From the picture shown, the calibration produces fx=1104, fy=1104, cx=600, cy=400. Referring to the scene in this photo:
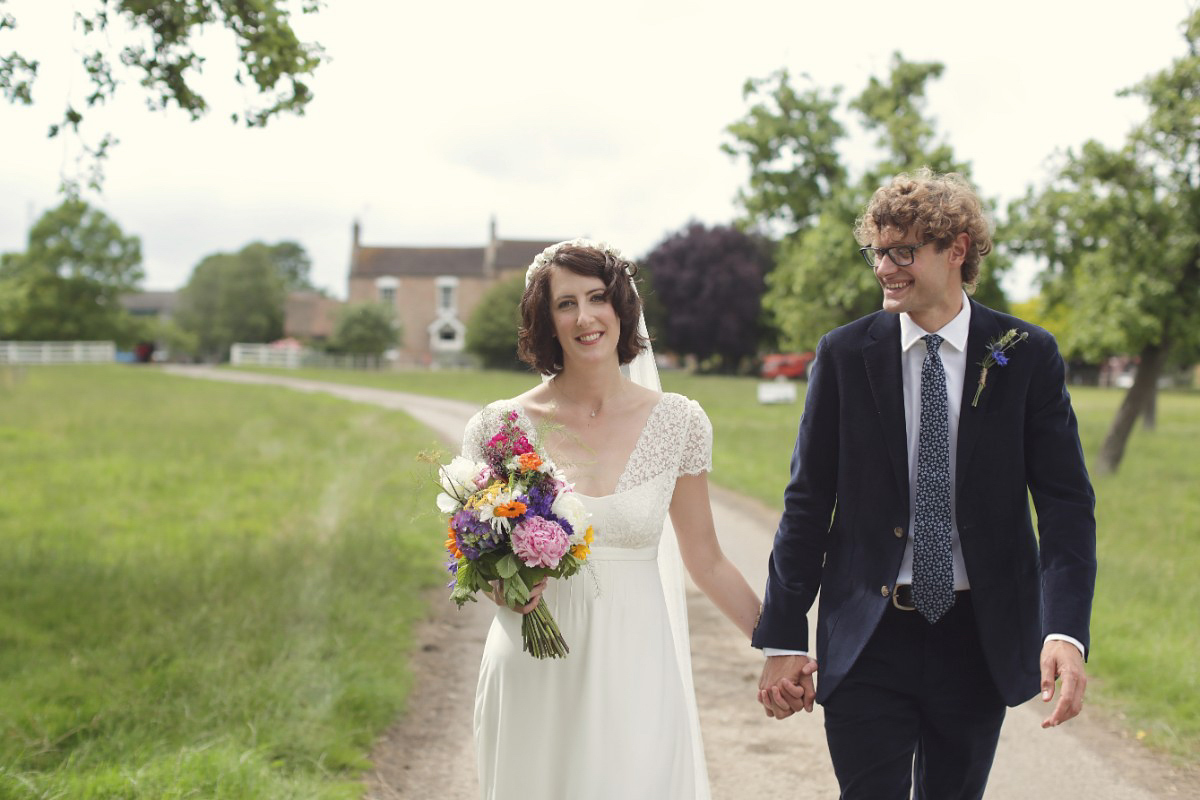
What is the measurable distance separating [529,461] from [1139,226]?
55.8 feet

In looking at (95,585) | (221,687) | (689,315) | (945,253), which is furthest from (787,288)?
(689,315)

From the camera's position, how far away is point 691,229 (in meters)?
73.7

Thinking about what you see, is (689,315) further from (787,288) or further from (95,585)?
(95,585)

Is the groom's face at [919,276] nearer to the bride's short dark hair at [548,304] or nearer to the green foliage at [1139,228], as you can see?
the bride's short dark hair at [548,304]

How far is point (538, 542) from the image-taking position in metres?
3.21

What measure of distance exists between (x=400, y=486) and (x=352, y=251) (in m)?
82.8

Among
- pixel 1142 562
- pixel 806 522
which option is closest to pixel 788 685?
pixel 806 522

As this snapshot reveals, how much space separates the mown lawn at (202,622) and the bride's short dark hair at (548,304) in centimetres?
67

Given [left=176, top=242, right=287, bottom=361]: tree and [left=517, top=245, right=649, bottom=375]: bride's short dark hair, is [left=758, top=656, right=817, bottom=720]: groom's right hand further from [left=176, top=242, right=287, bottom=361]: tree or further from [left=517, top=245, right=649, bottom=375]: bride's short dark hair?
[left=176, top=242, right=287, bottom=361]: tree

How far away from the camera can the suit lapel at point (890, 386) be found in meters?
3.22

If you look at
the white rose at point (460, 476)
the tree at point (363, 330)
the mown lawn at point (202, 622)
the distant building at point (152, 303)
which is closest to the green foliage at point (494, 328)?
the tree at point (363, 330)

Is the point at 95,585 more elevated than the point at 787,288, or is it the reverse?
the point at 787,288

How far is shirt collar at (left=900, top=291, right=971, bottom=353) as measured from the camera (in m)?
3.29

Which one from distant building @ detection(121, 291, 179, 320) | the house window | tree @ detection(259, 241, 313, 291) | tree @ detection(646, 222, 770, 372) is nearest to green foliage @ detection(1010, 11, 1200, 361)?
tree @ detection(646, 222, 770, 372)
